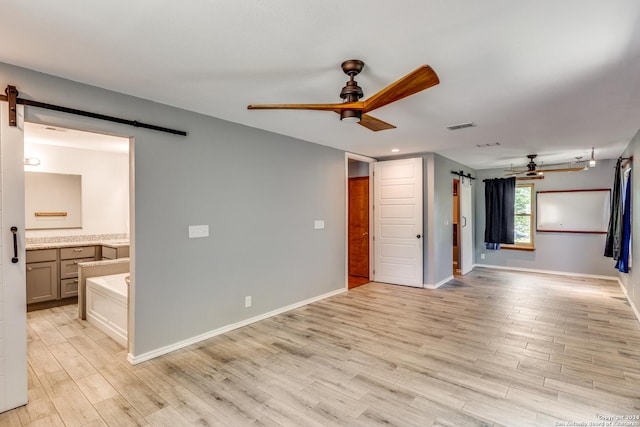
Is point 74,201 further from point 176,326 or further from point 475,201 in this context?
point 475,201

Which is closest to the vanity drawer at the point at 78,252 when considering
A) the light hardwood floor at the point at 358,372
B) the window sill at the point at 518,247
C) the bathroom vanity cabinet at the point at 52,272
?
the bathroom vanity cabinet at the point at 52,272

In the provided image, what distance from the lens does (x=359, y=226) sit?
6648mm

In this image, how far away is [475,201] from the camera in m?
8.02

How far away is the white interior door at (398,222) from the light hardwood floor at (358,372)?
1498 mm

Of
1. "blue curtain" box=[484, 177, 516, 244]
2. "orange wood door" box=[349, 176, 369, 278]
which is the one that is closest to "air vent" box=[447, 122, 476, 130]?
"orange wood door" box=[349, 176, 369, 278]

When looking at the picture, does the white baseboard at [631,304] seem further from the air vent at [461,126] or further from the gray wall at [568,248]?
the air vent at [461,126]

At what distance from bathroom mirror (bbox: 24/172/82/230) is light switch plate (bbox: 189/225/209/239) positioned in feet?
11.2

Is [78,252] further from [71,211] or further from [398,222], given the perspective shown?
[398,222]

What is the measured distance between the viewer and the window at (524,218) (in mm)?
7355

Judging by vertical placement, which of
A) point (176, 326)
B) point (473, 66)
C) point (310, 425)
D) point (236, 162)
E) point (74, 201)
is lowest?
point (310, 425)

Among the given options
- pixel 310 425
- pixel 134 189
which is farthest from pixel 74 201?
pixel 310 425

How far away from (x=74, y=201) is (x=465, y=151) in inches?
265

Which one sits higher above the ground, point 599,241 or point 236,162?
point 236,162

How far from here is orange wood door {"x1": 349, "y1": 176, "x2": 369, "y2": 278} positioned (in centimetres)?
651
